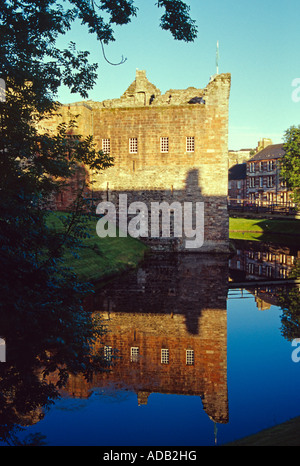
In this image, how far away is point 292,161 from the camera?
131 ft

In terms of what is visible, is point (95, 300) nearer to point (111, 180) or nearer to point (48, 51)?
point (48, 51)

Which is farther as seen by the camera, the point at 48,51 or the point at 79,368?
the point at 48,51

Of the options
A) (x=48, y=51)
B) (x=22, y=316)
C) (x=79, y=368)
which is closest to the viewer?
(x=22, y=316)

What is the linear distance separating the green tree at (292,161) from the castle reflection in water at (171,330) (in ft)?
67.2

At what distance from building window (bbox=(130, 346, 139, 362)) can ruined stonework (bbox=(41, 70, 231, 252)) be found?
18331 mm

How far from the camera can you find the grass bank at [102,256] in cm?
1650

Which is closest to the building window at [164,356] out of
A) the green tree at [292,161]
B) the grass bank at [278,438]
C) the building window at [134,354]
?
the building window at [134,354]

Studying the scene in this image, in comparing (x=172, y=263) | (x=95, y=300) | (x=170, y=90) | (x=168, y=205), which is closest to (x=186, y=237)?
(x=168, y=205)

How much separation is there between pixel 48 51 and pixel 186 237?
1825 centimetres

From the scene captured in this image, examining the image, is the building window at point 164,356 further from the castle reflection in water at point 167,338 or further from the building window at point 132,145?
the building window at point 132,145

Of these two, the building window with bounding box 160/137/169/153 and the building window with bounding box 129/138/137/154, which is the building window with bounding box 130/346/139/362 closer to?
the building window with bounding box 160/137/169/153

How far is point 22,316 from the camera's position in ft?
22.9

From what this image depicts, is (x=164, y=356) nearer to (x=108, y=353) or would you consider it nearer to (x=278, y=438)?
(x=108, y=353)

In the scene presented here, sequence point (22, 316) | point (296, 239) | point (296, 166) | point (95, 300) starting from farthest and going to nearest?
point (296, 166) → point (296, 239) → point (95, 300) → point (22, 316)
